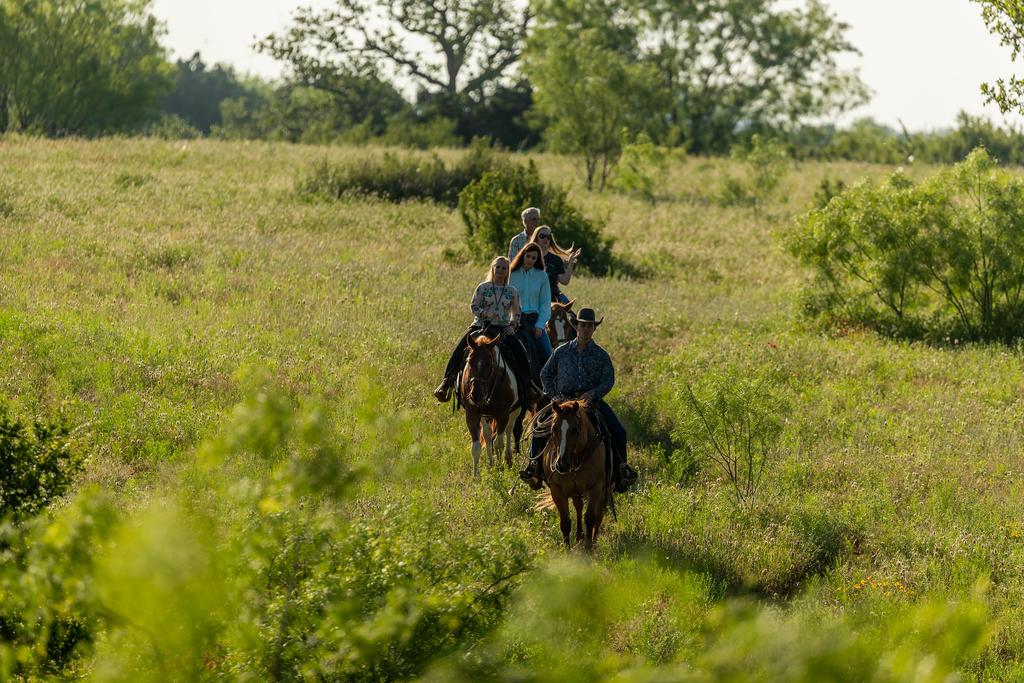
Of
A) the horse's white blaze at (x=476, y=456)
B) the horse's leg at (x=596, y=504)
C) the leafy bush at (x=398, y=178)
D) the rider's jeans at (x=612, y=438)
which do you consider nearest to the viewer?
the horse's leg at (x=596, y=504)

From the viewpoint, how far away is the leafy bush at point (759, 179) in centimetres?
4200

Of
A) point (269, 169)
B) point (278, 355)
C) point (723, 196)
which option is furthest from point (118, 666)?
point (723, 196)

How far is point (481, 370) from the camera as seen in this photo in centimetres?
1291

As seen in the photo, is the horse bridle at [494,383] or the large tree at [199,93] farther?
A: the large tree at [199,93]

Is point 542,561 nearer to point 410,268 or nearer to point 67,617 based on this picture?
point 67,617

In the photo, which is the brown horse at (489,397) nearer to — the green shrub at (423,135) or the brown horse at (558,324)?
the brown horse at (558,324)

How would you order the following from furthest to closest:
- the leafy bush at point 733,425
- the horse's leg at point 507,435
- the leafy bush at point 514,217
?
the leafy bush at point 514,217 → the leafy bush at point 733,425 → the horse's leg at point 507,435

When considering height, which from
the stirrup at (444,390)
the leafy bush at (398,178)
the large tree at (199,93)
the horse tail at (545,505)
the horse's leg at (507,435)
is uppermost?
the large tree at (199,93)

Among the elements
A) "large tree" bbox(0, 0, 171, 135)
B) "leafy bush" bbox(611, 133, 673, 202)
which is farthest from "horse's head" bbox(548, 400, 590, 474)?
"large tree" bbox(0, 0, 171, 135)

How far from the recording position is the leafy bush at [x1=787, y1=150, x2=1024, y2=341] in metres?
22.9

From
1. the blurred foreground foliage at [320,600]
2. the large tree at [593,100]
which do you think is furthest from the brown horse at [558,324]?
the large tree at [593,100]

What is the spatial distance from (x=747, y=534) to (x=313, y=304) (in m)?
11.6

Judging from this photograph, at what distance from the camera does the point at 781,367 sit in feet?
65.0

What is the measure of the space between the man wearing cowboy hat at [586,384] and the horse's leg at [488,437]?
2572 mm
